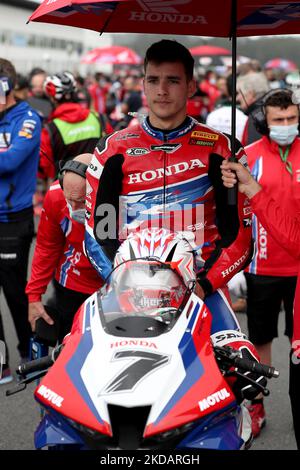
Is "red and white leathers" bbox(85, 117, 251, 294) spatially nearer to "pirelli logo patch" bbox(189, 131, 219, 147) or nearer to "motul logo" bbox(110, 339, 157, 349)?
"pirelli logo patch" bbox(189, 131, 219, 147)

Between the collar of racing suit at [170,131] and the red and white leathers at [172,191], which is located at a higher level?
the collar of racing suit at [170,131]

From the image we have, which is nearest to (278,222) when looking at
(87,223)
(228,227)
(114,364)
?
(228,227)

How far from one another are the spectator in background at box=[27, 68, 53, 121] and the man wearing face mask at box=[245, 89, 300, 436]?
7.79m

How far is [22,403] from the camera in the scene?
6.00 meters

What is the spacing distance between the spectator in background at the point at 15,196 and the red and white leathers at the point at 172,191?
265 centimetres

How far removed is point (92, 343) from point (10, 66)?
14.0 feet

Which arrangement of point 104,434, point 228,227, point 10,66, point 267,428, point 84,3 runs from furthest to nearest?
point 10,66 < point 267,428 < point 228,227 < point 84,3 < point 104,434

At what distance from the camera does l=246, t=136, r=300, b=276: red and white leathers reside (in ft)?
18.7

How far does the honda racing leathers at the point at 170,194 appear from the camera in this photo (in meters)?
3.84

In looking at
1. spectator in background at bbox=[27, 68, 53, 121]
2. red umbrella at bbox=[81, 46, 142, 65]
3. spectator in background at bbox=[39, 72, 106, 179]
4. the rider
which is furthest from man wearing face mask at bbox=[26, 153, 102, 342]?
red umbrella at bbox=[81, 46, 142, 65]

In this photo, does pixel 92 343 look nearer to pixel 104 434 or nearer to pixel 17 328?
pixel 104 434

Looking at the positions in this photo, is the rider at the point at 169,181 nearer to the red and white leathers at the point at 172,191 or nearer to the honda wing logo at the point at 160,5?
the red and white leathers at the point at 172,191

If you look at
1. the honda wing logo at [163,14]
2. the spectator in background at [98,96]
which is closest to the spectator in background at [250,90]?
the honda wing logo at [163,14]

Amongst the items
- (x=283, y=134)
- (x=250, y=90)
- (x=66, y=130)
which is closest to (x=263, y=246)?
(x=283, y=134)
